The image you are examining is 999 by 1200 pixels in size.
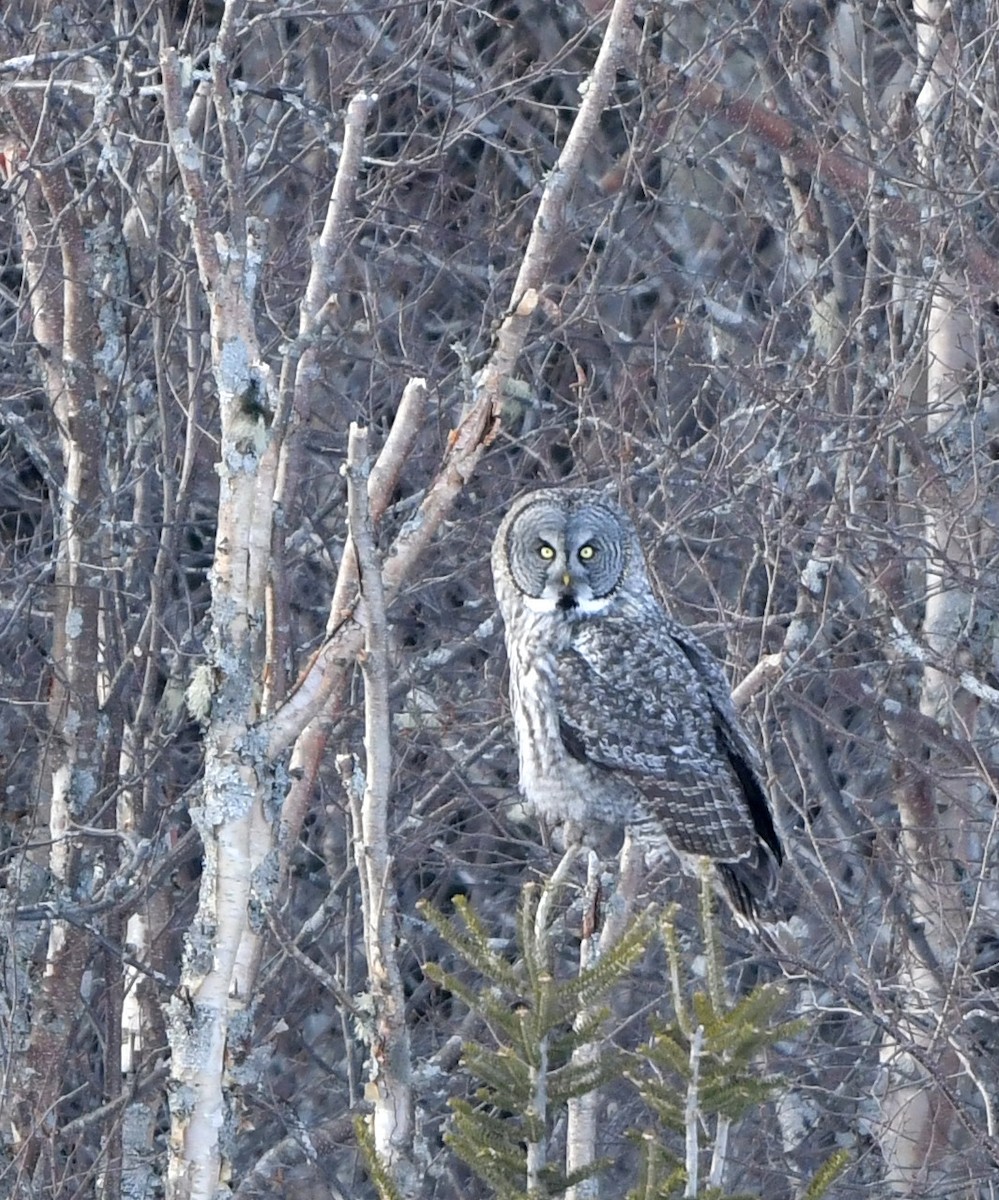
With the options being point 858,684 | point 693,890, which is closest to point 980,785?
point 858,684

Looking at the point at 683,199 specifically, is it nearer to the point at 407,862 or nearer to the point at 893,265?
the point at 893,265

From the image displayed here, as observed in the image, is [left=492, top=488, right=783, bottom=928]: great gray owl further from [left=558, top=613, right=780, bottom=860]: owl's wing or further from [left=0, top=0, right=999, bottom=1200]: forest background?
[left=0, top=0, right=999, bottom=1200]: forest background

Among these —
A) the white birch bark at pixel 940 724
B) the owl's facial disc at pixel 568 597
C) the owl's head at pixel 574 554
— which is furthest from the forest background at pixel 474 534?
the owl's facial disc at pixel 568 597

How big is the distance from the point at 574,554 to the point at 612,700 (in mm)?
458

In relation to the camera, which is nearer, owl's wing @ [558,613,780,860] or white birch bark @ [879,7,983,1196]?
owl's wing @ [558,613,780,860]

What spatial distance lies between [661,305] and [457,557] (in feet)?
7.00

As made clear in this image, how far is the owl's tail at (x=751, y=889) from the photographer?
5602 millimetres

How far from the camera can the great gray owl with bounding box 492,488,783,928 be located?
577 cm

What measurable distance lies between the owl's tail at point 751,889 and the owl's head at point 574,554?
2.95 feet

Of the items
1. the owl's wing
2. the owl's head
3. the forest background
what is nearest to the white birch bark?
the forest background

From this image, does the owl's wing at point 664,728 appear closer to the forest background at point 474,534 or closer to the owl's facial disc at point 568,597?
the owl's facial disc at point 568,597

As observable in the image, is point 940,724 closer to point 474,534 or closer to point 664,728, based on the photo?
point 474,534

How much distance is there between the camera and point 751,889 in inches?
221

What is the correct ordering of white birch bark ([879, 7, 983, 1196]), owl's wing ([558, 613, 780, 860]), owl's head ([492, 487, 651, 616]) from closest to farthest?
1. owl's wing ([558, 613, 780, 860])
2. owl's head ([492, 487, 651, 616])
3. white birch bark ([879, 7, 983, 1196])
